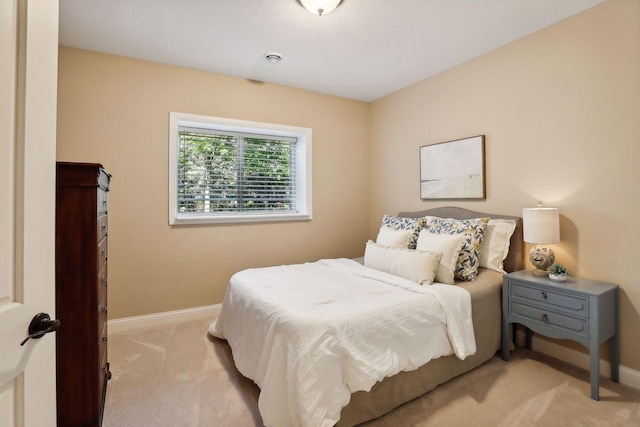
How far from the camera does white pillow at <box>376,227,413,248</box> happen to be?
2.83m

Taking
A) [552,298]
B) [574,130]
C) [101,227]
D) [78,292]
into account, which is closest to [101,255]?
[101,227]

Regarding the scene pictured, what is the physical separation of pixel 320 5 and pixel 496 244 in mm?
2268

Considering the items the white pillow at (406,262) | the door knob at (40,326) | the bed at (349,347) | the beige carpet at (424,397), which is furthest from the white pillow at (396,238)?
the door knob at (40,326)

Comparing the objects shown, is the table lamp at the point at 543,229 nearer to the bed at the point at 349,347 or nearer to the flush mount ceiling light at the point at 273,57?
the bed at the point at 349,347

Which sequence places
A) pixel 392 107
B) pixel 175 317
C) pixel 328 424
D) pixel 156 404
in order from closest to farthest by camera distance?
pixel 328 424 → pixel 156 404 → pixel 175 317 → pixel 392 107

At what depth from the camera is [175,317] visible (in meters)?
3.20

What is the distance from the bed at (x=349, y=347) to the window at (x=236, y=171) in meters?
1.27

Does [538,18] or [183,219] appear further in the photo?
[183,219]

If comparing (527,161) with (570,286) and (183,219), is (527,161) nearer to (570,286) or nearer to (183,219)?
(570,286)

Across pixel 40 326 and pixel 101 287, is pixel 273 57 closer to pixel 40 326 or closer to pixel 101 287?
pixel 101 287

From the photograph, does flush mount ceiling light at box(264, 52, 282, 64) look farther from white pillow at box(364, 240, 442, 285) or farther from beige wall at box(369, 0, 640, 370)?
white pillow at box(364, 240, 442, 285)

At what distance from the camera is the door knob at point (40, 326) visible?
0.82 m

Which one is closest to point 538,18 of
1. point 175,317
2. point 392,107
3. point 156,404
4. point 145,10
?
point 392,107

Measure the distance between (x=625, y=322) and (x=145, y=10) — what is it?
3955 millimetres
